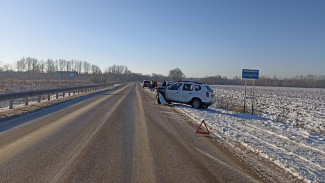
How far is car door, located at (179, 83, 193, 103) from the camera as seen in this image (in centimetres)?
1923

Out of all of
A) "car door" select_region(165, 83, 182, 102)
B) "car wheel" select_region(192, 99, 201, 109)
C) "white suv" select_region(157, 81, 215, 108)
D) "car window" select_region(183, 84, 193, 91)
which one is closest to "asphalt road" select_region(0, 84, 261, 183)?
"white suv" select_region(157, 81, 215, 108)

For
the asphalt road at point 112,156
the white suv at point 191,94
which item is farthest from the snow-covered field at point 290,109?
the asphalt road at point 112,156

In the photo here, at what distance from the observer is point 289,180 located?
5.25 m

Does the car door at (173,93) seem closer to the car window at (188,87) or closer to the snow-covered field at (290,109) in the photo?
the car window at (188,87)

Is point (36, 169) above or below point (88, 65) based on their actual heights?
below

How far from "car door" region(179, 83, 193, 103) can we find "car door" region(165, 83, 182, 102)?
33 cm

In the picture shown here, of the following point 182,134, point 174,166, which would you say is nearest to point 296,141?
point 182,134

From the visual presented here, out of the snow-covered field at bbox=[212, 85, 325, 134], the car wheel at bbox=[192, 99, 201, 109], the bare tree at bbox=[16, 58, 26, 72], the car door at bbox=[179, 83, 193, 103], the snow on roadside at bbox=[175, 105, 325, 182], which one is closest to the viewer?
the snow on roadside at bbox=[175, 105, 325, 182]

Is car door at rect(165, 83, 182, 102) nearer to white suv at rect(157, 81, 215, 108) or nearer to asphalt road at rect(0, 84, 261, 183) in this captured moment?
white suv at rect(157, 81, 215, 108)

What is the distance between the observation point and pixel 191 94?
62.7 feet

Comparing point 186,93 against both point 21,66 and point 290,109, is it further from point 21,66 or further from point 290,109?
point 21,66

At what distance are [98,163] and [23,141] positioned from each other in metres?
3.13

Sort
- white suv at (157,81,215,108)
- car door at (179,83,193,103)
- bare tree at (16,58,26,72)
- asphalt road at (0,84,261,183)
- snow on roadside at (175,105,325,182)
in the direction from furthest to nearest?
bare tree at (16,58,26,72)
car door at (179,83,193,103)
white suv at (157,81,215,108)
snow on roadside at (175,105,325,182)
asphalt road at (0,84,261,183)

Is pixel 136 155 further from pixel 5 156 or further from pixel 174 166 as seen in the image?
pixel 5 156
